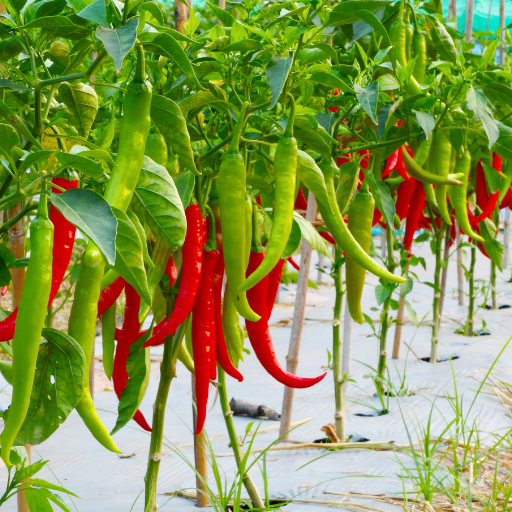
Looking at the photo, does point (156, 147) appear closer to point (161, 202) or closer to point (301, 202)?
point (161, 202)

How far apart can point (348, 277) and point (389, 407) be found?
1.30 m

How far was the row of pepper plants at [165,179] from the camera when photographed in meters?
0.67

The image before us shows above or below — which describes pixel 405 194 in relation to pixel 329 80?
above

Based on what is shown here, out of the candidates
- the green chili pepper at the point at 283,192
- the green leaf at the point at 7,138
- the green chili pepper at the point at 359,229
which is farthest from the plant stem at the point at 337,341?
the green leaf at the point at 7,138

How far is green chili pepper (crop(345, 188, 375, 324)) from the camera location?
3.69ft

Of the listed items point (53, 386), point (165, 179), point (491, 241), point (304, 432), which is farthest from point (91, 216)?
point (491, 241)

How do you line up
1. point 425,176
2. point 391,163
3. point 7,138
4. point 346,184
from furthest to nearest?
point 391,163
point 425,176
point 346,184
point 7,138

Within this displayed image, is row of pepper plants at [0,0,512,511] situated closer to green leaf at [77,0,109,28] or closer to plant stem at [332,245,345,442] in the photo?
green leaf at [77,0,109,28]

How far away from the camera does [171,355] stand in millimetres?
1059

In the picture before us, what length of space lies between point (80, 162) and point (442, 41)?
47.1 inches

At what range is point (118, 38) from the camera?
63 centimetres

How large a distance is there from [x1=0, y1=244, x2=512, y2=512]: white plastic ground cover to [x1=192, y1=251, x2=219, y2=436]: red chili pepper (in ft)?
1.22

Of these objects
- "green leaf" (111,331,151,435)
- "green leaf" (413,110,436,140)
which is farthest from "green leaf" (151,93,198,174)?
"green leaf" (413,110,436,140)

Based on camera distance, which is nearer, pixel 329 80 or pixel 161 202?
pixel 161 202
